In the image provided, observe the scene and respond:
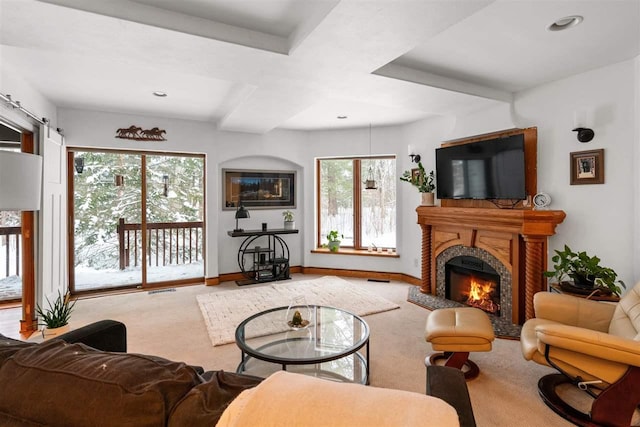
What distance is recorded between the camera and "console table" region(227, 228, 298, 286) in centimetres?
516

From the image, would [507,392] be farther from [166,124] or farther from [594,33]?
[166,124]

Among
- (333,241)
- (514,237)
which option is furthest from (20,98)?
(514,237)

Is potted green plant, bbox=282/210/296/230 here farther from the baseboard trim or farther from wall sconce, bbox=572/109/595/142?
wall sconce, bbox=572/109/595/142

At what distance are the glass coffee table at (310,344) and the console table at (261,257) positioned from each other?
2485 millimetres

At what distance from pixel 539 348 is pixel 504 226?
172 cm

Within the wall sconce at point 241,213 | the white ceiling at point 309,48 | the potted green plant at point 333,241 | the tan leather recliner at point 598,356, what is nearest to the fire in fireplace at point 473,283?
the tan leather recliner at point 598,356

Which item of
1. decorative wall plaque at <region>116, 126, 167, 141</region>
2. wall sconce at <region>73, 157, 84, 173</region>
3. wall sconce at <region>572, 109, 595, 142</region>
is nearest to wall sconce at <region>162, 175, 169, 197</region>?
decorative wall plaque at <region>116, 126, 167, 141</region>

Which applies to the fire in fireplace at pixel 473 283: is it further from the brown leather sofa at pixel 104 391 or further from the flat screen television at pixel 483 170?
the brown leather sofa at pixel 104 391

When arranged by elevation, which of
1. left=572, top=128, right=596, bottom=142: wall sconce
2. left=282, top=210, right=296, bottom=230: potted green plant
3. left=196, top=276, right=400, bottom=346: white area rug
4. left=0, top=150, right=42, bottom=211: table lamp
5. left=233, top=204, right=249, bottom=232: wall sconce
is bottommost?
left=196, top=276, right=400, bottom=346: white area rug

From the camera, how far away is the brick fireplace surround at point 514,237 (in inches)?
121

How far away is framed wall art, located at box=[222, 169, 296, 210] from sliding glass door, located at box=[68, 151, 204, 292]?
1.44 feet

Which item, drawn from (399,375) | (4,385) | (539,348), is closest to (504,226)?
(539,348)

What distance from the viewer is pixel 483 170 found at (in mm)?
3598

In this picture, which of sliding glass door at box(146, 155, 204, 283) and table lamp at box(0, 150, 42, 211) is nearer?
table lamp at box(0, 150, 42, 211)
